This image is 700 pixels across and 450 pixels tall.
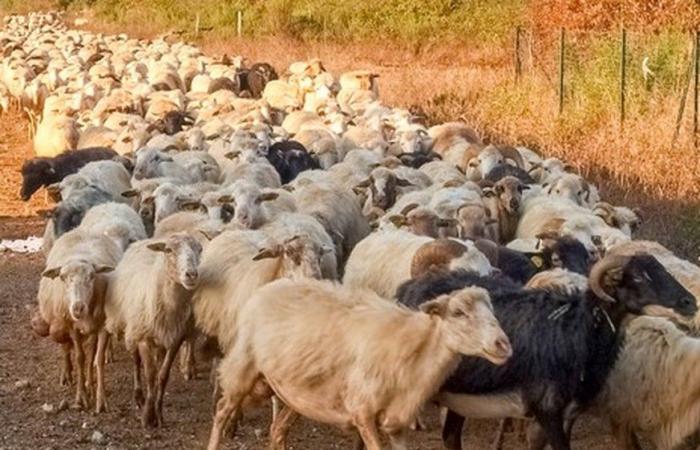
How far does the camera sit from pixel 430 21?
41250 mm

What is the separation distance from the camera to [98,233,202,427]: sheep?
8.80m

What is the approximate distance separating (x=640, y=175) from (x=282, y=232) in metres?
7.93

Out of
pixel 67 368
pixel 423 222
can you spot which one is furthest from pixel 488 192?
pixel 67 368

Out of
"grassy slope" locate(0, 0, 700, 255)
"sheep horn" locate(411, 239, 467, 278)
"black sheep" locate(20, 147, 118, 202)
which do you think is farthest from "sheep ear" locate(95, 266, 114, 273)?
"black sheep" locate(20, 147, 118, 202)

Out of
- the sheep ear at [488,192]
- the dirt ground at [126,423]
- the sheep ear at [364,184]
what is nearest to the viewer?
the dirt ground at [126,423]

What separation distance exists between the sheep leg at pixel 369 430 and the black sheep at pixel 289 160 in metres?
7.78

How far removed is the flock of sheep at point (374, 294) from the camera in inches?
282

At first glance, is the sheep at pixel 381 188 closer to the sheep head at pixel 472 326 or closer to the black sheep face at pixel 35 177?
the black sheep face at pixel 35 177

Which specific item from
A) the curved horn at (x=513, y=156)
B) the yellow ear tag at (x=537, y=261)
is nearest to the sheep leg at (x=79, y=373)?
A: the yellow ear tag at (x=537, y=261)

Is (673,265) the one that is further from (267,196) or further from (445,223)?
(267,196)

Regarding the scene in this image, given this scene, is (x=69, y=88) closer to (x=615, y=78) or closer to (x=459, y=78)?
(x=459, y=78)

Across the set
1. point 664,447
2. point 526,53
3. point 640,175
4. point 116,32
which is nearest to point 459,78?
point 526,53

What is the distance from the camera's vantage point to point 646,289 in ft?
24.3

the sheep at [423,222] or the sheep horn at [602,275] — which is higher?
the sheep horn at [602,275]
